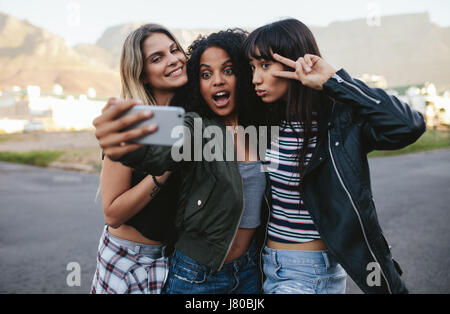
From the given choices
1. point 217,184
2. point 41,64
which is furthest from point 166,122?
point 41,64

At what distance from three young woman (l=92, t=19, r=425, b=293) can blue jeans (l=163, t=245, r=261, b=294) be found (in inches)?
0.4

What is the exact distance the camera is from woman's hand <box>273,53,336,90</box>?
6.34 feet

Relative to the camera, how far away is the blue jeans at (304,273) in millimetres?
2055

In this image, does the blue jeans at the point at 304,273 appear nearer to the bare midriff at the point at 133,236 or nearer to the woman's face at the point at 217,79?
the bare midriff at the point at 133,236

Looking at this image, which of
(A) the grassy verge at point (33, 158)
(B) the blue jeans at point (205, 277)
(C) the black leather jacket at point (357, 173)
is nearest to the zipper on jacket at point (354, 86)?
(C) the black leather jacket at point (357, 173)

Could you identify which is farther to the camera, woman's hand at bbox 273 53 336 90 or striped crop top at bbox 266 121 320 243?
striped crop top at bbox 266 121 320 243

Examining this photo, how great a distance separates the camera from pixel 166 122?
4.71 ft

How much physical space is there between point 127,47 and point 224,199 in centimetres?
130

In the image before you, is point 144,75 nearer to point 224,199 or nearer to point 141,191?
point 141,191

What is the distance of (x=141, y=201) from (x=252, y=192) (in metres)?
0.66

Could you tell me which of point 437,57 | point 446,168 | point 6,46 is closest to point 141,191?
point 446,168

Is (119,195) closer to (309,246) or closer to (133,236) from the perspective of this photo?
(133,236)

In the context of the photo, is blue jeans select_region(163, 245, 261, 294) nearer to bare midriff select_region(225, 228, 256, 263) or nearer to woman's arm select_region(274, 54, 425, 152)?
bare midriff select_region(225, 228, 256, 263)

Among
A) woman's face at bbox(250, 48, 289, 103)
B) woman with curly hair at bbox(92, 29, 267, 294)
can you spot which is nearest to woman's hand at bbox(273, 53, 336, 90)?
woman's face at bbox(250, 48, 289, 103)
